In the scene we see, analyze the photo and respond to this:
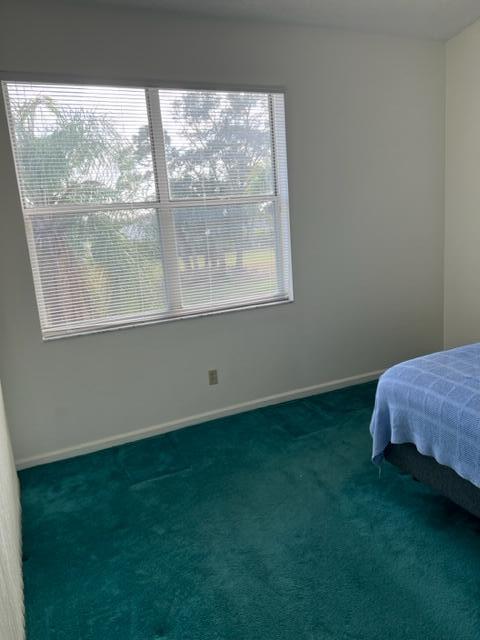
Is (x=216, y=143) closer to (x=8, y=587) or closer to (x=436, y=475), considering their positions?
(x=436, y=475)

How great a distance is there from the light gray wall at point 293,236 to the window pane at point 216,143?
139 millimetres

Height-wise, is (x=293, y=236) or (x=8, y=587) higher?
(x=293, y=236)

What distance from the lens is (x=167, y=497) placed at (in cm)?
228

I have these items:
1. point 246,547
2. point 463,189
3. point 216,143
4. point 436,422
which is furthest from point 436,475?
point 463,189

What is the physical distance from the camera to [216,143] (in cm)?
288

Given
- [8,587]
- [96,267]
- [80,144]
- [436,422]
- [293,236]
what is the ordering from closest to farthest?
[8,587] < [436,422] < [80,144] < [96,267] < [293,236]

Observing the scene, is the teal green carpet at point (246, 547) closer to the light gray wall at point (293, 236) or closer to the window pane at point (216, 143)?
the light gray wall at point (293, 236)

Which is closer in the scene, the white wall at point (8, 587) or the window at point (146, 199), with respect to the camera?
the white wall at point (8, 587)

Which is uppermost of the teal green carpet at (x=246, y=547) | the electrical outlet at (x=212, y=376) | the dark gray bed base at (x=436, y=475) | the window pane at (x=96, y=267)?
the window pane at (x=96, y=267)

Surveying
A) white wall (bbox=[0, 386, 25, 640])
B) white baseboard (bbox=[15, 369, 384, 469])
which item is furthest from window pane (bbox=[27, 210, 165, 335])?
white wall (bbox=[0, 386, 25, 640])

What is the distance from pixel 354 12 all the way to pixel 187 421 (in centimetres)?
291

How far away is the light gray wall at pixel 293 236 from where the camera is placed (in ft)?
8.32

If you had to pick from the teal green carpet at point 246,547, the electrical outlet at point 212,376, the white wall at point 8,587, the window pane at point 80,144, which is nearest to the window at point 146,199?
the window pane at point 80,144

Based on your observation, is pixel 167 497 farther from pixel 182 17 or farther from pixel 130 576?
pixel 182 17
